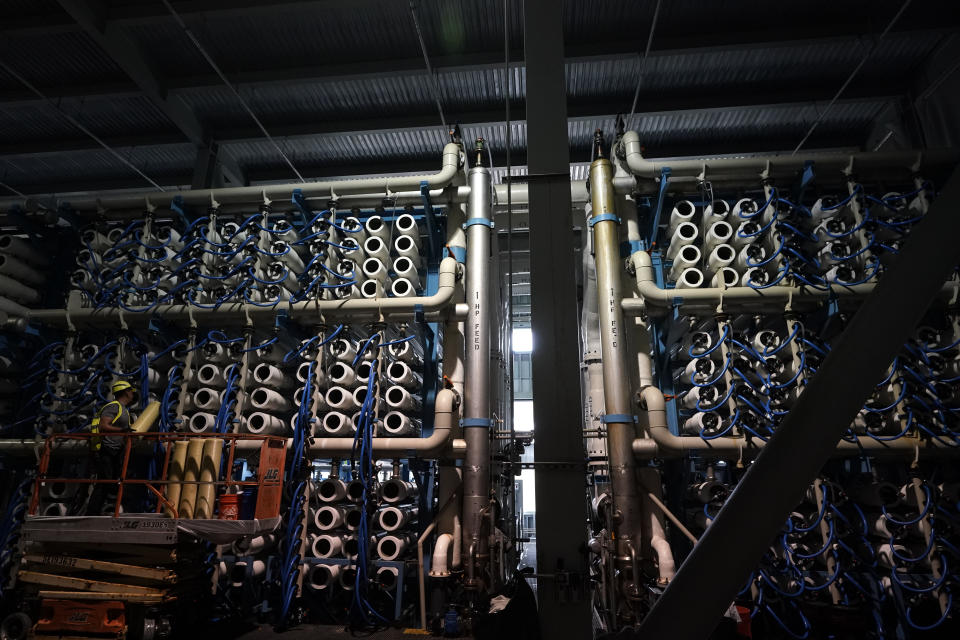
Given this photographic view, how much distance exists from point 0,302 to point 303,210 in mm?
4652

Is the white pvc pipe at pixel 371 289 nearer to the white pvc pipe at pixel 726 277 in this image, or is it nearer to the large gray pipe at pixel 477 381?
the large gray pipe at pixel 477 381

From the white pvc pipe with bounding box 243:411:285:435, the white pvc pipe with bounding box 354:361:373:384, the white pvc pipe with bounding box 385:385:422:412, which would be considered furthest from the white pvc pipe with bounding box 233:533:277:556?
the white pvc pipe with bounding box 354:361:373:384

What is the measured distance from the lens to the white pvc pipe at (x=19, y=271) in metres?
7.68

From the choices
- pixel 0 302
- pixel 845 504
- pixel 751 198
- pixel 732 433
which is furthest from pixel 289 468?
pixel 751 198

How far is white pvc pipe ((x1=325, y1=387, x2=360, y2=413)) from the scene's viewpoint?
668cm

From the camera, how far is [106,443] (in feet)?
18.3

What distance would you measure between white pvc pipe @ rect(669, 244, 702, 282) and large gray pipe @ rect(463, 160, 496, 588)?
2777mm

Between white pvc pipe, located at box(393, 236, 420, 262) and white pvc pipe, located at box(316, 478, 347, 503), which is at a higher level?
white pvc pipe, located at box(393, 236, 420, 262)

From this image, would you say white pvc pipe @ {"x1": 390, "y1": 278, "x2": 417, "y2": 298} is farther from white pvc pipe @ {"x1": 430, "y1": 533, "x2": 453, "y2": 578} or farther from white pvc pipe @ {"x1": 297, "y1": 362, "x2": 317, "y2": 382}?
white pvc pipe @ {"x1": 430, "y1": 533, "x2": 453, "y2": 578}

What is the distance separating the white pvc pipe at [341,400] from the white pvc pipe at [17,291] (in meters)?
5.52

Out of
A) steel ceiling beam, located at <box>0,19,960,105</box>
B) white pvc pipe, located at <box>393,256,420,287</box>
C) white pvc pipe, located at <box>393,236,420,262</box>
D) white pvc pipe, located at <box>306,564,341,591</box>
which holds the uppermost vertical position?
steel ceiling beam, located at <box>0,19,960,105</box>

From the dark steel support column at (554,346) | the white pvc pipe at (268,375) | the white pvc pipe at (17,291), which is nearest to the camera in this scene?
the dark steel support column at (554,346)

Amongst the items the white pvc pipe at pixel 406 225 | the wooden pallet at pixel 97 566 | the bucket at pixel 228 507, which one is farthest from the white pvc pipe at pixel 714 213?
the wooden pallet at pixel 97 566

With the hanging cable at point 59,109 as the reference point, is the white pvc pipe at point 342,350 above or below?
below
